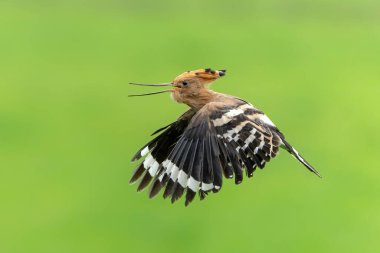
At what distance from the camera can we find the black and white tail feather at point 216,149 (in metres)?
3.50

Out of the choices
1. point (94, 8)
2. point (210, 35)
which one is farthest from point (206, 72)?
point (94, 8)

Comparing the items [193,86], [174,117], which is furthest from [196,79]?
[174,117]

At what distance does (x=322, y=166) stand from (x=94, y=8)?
4897mm

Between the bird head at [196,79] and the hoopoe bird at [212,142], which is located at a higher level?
the bird head at [196,79]

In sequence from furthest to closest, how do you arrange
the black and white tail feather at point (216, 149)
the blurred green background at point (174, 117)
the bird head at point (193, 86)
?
the blurred green background at point (174, 117) < the bird head at point (193, 86) < the black and white tail feather at point (216, 149)

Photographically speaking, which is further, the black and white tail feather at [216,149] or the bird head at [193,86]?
the bird head at [193,86]

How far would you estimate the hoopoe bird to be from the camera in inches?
138

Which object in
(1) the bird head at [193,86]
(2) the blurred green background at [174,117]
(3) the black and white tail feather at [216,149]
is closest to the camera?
(3) the black and white tail feather at [216,149]

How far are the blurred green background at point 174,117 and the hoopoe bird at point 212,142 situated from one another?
2.97 meters

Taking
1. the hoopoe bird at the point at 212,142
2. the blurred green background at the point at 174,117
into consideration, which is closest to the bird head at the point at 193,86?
the hoopoe bird at the point at 212,142

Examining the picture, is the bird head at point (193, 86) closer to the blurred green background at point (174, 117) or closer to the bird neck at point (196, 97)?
the bird neck at point (196, 97)

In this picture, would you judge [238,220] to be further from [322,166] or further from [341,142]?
[341,142]

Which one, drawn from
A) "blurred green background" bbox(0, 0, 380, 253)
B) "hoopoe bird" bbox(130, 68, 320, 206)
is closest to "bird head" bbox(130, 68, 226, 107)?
"hoopoe bird" bbox(130, 68, 320, 206)

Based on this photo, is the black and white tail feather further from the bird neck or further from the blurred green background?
the blurred green background
